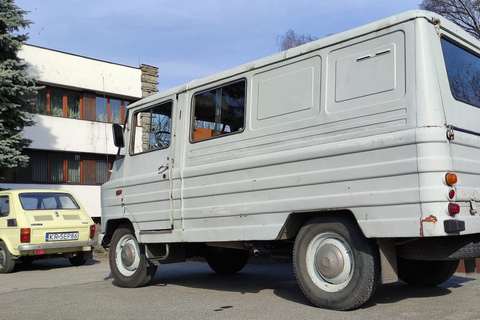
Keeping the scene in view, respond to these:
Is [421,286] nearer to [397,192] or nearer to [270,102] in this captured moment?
[397,192]

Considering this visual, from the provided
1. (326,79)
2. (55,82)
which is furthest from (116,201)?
(55,82)

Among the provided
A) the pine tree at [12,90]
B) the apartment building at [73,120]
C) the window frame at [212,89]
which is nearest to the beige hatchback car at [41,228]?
the pine tree at [12,90]

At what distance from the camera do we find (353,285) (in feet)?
16.6

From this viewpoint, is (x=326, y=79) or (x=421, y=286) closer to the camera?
(x=326, y=79)

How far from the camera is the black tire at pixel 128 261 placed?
7.55m

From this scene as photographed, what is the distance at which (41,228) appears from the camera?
10.6m

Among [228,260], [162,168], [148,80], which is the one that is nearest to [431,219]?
[162,168]

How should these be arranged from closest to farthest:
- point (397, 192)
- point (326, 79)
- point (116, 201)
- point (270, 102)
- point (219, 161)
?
point (397, 192) < point (326, 79) < point (270, 102) < point (219, 161) < point (116, 201)

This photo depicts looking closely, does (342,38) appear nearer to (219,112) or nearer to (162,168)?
(219,112)

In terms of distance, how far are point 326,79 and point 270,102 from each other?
A: 781mm

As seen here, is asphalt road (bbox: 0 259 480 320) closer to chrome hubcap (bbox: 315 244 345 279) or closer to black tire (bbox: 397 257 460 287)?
black tire (bbox: 397 257 460 287)

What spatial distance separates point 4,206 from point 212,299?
6.60m

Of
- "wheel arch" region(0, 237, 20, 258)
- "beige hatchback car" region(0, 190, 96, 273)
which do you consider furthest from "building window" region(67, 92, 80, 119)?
"wheel arch" region(0, 237, 20, 258)

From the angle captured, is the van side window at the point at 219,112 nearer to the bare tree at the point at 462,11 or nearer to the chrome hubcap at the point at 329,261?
the chrome hubcap at the point at 329,261
